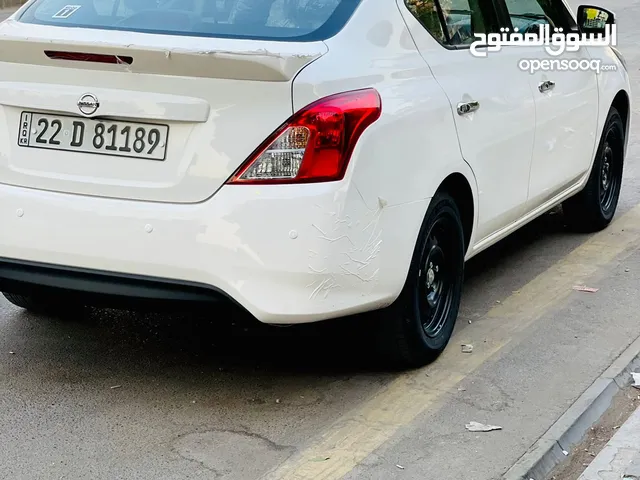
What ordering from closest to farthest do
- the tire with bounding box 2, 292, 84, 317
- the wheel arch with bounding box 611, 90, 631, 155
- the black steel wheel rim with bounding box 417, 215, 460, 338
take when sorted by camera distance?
the black steel wheel rim with bounding box 417, 215, 460, 338, the tire with bounding box 2, 292, 84, 317, the wheel arch with bounding box 611, 90, 631, 155

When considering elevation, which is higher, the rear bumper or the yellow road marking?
the rear bumper

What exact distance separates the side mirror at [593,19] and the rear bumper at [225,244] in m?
2.99

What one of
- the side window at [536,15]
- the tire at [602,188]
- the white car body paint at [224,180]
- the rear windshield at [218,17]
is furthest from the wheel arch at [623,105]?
the rear windshield at [218,17]

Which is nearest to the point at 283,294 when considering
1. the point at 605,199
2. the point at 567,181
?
the point at 567,181

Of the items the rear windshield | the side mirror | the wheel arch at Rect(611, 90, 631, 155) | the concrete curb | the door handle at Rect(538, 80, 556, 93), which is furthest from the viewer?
the wheel arch at Rect(611, 90, 631, 155)

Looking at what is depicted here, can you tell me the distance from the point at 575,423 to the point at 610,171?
3.39m

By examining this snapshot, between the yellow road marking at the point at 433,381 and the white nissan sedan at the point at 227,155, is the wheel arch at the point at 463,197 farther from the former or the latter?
the yellow road marking at the point at 433,381

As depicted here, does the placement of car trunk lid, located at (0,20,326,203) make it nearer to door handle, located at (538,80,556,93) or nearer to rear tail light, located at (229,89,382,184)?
rear tail light, located at (229,89,382,184)

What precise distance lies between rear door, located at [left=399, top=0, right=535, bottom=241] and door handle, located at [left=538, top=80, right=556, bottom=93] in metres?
0.18

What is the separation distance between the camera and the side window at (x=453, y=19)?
15.1ft

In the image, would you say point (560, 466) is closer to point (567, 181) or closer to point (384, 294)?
point (384, 294)

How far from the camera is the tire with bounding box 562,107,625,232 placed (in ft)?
22.2

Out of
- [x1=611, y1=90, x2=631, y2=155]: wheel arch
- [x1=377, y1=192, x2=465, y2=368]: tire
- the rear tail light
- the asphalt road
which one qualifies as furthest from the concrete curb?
[x1=611, y1=90, x2=631, y2=155]: wheel arch

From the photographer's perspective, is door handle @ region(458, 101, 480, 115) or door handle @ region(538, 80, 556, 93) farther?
door handle @ region(538, 80, 556, 93)
